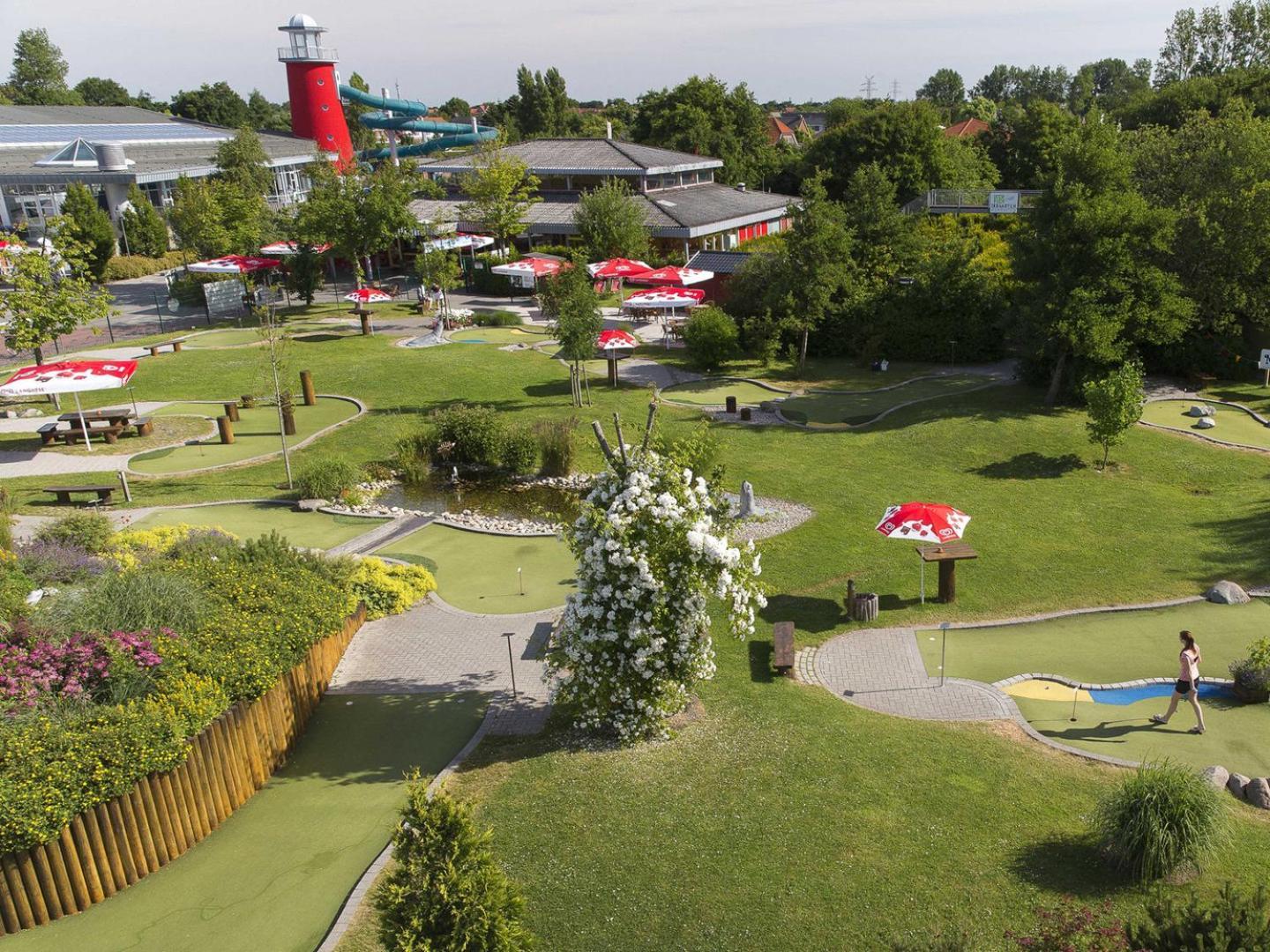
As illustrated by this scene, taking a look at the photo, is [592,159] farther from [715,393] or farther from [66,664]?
[66,664]

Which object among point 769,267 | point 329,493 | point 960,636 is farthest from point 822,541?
point 769,267

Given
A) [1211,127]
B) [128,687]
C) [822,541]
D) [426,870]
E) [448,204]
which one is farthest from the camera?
[448,204]

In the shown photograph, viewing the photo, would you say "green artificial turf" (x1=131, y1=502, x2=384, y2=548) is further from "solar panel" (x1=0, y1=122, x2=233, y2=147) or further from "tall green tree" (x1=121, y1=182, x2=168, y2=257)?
"solar panel" (x1=0, y1=122, x2=233, y2=147)

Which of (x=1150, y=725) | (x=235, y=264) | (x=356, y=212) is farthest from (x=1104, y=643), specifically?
(x=235, y=264)

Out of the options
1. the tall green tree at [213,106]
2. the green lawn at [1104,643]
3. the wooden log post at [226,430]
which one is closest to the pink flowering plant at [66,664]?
the green lawn at [1104,643]

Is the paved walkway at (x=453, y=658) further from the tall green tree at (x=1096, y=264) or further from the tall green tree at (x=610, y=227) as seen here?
the tall green tree at (x=610, y=227)

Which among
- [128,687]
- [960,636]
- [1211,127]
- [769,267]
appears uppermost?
[1211,127]

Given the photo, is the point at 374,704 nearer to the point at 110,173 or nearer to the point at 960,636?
the point at 960,636
